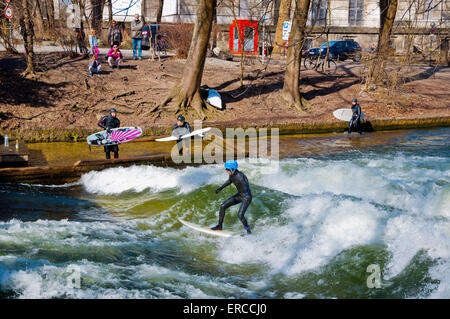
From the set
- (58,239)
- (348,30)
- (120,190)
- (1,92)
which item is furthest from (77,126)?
(348,30)

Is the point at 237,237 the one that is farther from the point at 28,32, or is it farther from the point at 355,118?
the point at 28,32

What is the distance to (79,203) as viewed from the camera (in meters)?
11.3

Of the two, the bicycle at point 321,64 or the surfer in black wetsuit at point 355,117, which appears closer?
the surfer in black wetsuit at point 355,117

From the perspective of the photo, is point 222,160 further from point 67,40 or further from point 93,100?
point 67,40

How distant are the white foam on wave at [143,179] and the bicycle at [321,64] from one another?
1487 cm

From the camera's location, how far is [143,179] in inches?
503

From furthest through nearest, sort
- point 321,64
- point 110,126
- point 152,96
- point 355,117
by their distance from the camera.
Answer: point 321,64 < point 152,96 < point 355,117 < point 110,126

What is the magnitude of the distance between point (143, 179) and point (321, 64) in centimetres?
1748

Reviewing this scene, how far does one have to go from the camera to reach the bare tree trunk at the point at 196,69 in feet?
59.4

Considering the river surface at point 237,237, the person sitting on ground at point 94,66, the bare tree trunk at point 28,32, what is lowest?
the river surface at point 237,237

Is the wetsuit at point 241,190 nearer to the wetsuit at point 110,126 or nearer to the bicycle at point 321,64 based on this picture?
the wetsuit at point 110,126

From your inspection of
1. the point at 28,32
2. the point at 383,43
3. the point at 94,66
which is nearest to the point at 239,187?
the point at 28,32

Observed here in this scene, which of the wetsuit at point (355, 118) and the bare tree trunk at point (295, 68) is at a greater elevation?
the bare tree trunk at point (295, 68)

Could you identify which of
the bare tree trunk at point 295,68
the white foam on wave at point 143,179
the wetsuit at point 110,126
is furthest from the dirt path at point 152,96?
the white foam on wave at point 143,179
